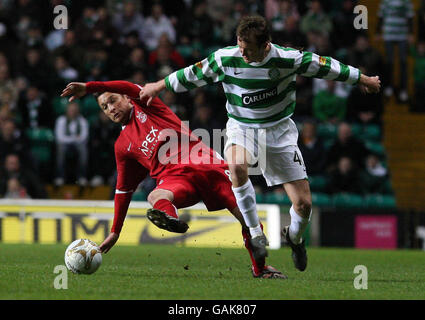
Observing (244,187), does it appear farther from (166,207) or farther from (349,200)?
(349,200)

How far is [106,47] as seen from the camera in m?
15.6

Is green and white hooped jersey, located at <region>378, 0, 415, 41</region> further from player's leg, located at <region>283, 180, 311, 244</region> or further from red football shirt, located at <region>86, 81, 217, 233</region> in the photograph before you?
player's leg, located at <region>283, 180, 311, 244</region>

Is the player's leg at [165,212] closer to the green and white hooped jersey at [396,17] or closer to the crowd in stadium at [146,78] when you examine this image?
the crowd in stadium at [146,78]

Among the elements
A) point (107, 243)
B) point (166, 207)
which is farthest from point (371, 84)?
point (107, 243)

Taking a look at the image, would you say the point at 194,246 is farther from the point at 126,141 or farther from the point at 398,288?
the point at 398,288

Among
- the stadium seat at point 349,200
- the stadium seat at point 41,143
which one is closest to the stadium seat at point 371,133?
the stadium seat at point 349,200

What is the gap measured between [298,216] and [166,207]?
1.21 metres

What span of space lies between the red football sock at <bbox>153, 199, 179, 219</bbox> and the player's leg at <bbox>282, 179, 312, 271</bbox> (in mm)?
1024

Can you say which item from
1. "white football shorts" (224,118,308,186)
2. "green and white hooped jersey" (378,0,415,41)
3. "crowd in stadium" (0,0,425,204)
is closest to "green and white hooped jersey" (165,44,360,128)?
"white football shorts" (224,118,308,186)

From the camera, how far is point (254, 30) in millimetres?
6594

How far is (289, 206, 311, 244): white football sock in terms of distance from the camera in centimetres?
738

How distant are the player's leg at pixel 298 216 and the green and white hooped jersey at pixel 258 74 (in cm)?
72

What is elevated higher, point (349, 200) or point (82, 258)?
point (82, 258)

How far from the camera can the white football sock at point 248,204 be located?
696 cm
